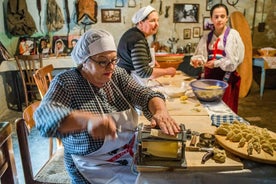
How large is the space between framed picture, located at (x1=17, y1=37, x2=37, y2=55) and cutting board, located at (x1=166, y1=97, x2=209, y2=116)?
3.26m

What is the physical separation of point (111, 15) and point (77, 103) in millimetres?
3582

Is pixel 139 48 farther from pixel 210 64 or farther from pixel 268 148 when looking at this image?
pixel 268 148

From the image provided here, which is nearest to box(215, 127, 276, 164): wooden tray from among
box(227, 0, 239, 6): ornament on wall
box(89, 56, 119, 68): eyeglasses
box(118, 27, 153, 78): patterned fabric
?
box(89, 56, 119, 68): eyeglasses

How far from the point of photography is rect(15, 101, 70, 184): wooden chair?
56.5 inches

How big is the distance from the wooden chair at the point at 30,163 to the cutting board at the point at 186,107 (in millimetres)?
789

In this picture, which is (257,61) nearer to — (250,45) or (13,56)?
(250,45)

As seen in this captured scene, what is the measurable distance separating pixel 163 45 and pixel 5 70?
2.61 meters

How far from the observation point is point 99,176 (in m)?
1.38

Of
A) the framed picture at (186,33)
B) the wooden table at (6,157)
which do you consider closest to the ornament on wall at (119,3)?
the framed picture at (186,33)

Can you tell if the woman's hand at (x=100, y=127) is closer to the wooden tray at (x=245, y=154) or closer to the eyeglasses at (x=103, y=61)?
the eyeglasses at (x=103, y=61)

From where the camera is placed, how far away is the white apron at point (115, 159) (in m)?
1.37

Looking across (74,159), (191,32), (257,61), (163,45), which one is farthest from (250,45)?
(74,159)

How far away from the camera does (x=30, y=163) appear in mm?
1518

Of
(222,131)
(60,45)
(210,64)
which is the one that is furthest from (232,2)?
(222,131)
